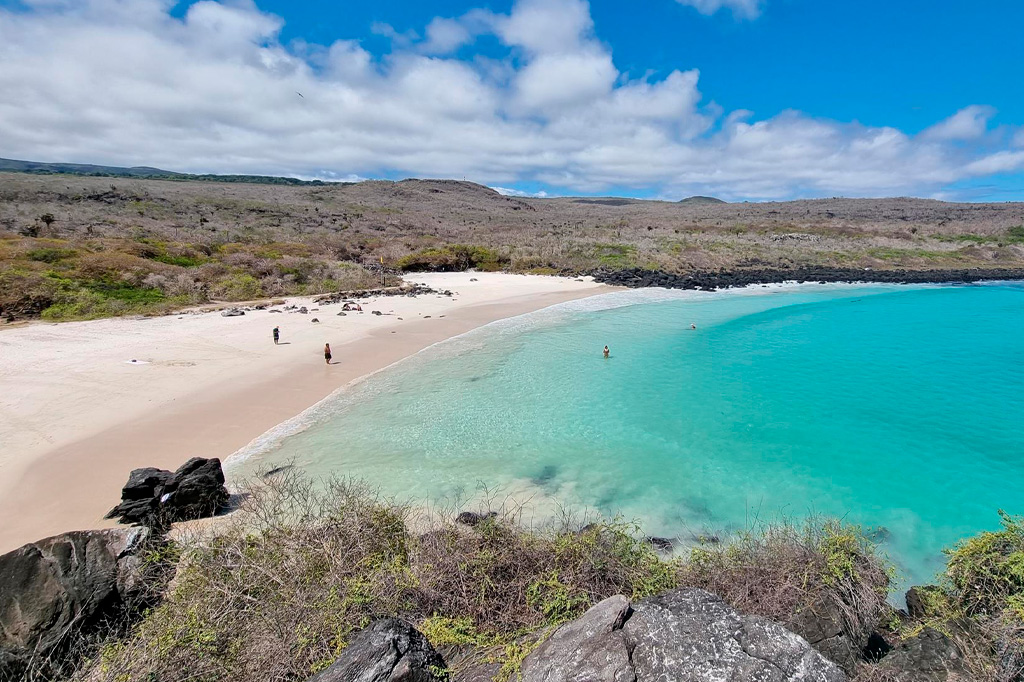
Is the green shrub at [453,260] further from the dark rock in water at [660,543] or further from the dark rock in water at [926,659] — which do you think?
the dark rock in water at [926,659]

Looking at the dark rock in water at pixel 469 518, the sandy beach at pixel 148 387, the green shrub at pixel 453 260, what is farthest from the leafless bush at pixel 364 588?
the green shrub at pixel 453 260

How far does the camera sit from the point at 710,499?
8.20m

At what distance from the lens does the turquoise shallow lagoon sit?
809cm

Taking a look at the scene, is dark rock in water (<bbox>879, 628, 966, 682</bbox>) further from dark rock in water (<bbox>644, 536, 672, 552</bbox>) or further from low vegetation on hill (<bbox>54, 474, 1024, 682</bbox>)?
dark rock in water (<bbox>644, 536, 672, 552</bbox>)

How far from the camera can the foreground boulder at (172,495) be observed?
21.2 feet

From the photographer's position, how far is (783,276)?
129 feet

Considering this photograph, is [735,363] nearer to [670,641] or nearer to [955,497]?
[955,497]

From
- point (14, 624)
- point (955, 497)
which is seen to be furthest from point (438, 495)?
point (955, 497)

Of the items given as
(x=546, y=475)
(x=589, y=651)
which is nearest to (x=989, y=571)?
(x=589, y=651)

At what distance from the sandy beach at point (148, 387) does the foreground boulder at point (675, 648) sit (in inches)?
276

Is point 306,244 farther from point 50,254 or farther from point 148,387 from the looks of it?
point 148,387

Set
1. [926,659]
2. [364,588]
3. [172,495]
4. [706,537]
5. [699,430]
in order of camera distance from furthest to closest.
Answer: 1. [699,430]
2. [706,537]
3. [172,495]
4. [364,588]
5. [926,659]

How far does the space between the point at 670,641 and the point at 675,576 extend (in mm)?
1601

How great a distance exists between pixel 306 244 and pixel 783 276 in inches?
1495
